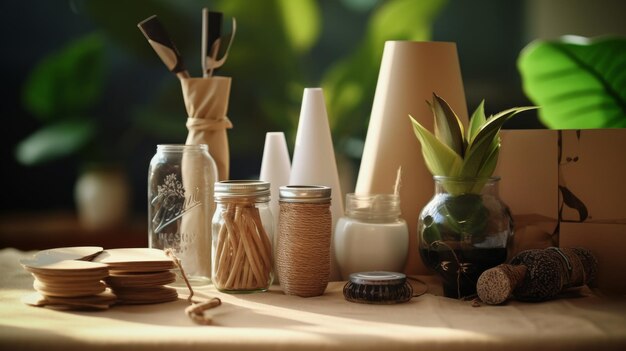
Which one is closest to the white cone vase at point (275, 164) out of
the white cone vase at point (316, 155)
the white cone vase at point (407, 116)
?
the white cone vase at point (316, 155)

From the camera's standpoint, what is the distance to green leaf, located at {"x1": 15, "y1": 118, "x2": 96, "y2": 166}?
233 centimetres

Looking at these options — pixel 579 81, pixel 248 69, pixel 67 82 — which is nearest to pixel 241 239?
pixel 579 81

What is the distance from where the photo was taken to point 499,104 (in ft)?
8.92

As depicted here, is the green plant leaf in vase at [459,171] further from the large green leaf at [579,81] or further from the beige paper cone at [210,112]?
→ the large green leaf at [579,81]

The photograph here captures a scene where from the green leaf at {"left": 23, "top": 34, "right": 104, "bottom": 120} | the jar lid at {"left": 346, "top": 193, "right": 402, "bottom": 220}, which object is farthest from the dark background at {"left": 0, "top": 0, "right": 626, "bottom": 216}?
the jar lid at {"left": 346, "top": 193, "right": 402, "bottom": 220}

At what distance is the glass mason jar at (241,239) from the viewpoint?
0.87m

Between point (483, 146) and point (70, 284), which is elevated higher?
point (483, 146)

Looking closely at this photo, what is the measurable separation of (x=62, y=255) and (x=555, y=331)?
0.57 m

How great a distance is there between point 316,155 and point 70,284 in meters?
0.37

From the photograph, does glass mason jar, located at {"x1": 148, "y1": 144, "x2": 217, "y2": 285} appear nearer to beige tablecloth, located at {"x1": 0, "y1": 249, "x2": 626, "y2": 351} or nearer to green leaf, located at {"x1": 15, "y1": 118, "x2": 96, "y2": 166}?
beige tablecloth, located at {"x1": 0, "y1": 249, "x2": 626, "y2": 351}

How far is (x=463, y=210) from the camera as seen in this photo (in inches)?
33.2


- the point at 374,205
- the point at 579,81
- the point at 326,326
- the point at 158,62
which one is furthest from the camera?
the point at 158,62

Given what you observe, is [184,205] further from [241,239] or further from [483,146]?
[483,146]

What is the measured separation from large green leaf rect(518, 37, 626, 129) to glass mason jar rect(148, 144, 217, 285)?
0.71 metres
